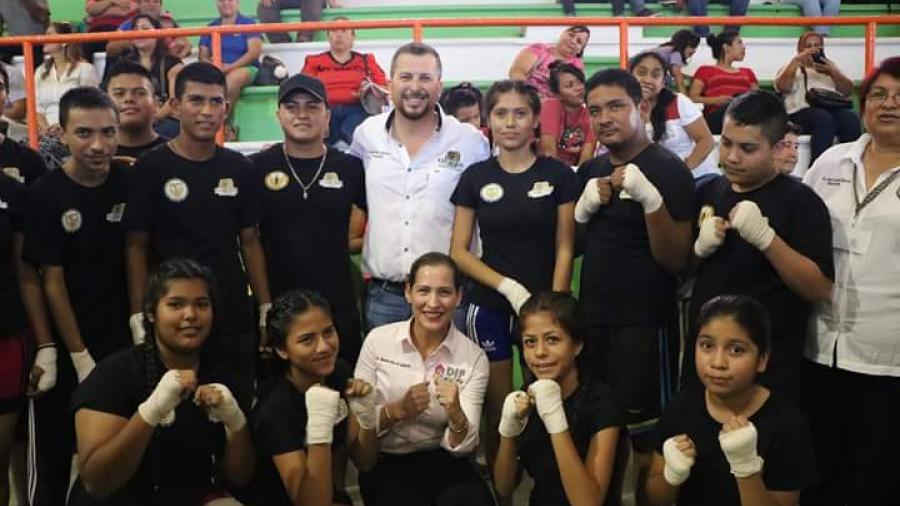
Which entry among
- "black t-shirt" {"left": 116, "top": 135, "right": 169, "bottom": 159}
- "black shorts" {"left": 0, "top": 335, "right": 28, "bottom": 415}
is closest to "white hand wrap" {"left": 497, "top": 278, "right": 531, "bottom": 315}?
"black t-shirt" {"left": 116, "top": 135, "right": 169, "bottom": 159}

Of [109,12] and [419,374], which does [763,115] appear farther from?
[109,12]

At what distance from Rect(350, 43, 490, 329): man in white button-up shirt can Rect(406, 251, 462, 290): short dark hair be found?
29cm

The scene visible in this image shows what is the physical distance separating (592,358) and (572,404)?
11.5 inches

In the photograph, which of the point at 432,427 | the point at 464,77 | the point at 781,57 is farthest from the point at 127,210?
the point at 781,57

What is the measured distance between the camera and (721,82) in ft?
23.8

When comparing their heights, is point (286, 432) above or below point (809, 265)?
below

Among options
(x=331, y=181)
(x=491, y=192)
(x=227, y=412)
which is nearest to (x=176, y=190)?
(x=331, y=181)

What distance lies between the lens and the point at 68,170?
3.31 meters

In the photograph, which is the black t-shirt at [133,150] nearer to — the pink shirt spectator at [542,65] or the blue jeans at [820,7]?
the pink shirt spectator at [542,65]

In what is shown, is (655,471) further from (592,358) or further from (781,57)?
(781,57)

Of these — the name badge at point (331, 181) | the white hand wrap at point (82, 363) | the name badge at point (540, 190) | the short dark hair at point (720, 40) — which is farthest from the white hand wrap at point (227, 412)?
the short dark hair at point (720, 40)

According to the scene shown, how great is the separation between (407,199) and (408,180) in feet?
0.25

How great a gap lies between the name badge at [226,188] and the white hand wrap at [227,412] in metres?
0.83

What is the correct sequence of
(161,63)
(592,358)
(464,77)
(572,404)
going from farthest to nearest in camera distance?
(464,77) < (161,63) < (592,358) < (572,404)
